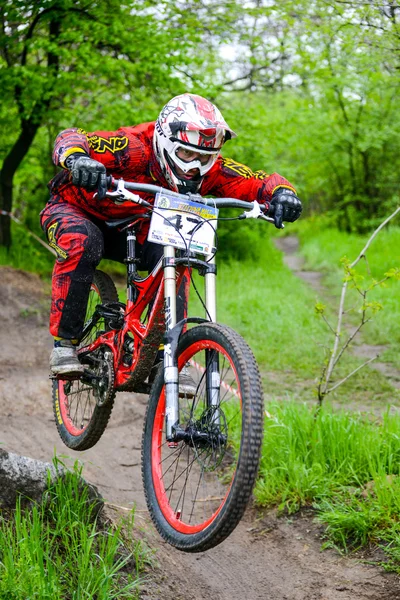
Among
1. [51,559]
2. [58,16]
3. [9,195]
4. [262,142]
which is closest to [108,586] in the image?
[51,559]

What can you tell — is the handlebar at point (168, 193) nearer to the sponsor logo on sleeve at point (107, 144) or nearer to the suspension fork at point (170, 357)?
the suspension fork at point (170, 357)

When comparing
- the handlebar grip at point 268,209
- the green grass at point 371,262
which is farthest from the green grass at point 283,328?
the handlebar grip at point 268,209

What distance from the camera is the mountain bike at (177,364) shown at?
2506 millimetres

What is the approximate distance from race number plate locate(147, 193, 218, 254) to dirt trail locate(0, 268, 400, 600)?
4.28 ft

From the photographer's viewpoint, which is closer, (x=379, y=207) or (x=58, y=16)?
(x=58, y=16)

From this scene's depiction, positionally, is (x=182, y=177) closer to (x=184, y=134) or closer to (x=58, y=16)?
(x=184, y=134)

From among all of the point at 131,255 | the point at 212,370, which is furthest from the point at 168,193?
the point at 212,370

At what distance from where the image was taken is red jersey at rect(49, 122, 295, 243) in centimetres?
340

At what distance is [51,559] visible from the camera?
9.34 ft

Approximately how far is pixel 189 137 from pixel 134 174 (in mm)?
563

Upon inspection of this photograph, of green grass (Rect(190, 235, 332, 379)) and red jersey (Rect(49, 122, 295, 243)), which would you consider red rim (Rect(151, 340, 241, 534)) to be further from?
green grass (Rect(190, 235, 332, 379))

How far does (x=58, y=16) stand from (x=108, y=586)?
6.92 m

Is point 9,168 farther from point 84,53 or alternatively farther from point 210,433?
point 210,433

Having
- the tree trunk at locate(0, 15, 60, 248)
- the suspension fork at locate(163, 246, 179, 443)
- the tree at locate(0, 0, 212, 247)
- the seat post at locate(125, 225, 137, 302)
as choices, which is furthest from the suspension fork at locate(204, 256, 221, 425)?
the tree trunk at locate(0, 15, 60, 248)
